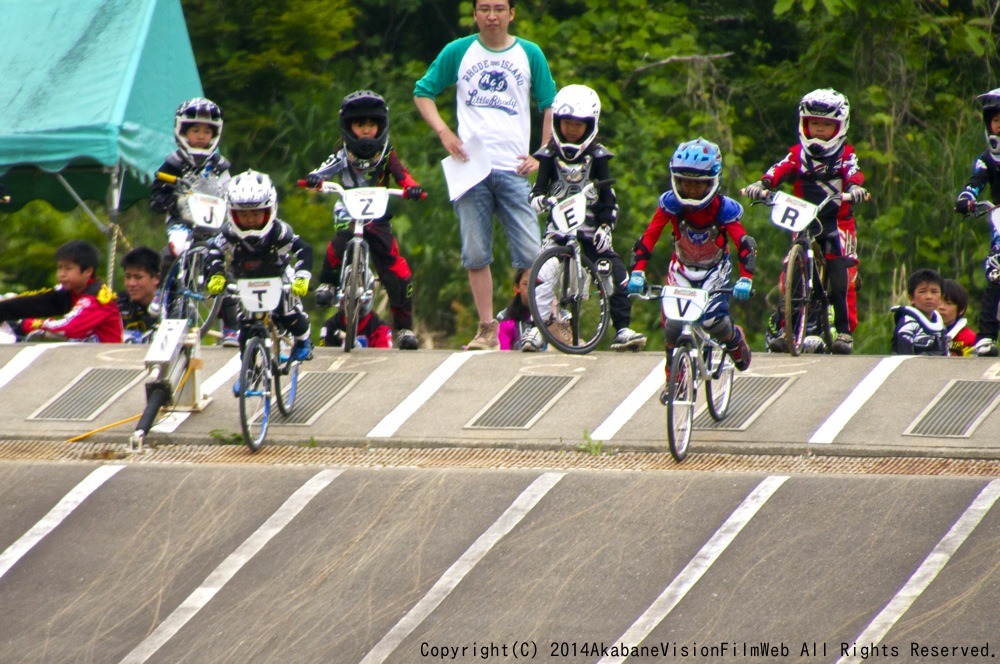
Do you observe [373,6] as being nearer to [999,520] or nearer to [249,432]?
[249,432]

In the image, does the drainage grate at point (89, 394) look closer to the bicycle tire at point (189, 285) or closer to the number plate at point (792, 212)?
the bicycle tire at point (189, 285)

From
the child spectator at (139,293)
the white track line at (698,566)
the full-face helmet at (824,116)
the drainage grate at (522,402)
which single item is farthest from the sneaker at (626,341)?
the child spectator at (139,293)

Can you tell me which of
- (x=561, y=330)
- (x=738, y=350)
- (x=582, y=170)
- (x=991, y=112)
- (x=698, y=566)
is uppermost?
(x=991, y=112)

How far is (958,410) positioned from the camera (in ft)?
37.9

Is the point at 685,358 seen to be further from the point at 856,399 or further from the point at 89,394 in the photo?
the point at 89,394

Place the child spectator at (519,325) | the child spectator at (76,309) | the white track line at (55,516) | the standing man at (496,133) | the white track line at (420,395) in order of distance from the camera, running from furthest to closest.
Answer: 1. the child spectator at (76,309)
2. the standing man at (496,133)
3. the child spectator at (519,325)
4. the white track line at (420,395)
5. the white track line at (55,516)

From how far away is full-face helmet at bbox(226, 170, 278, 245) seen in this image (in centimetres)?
1113

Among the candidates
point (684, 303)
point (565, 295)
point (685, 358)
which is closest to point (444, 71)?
point (565, 295)

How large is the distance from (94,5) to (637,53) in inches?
320

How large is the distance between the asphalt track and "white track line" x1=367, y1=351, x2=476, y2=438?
0.21ft

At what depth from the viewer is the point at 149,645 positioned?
8820 mm

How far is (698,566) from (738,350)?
2.10 m

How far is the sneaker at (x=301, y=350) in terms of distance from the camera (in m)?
11.8

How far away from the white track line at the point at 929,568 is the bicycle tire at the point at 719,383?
1946 mm
